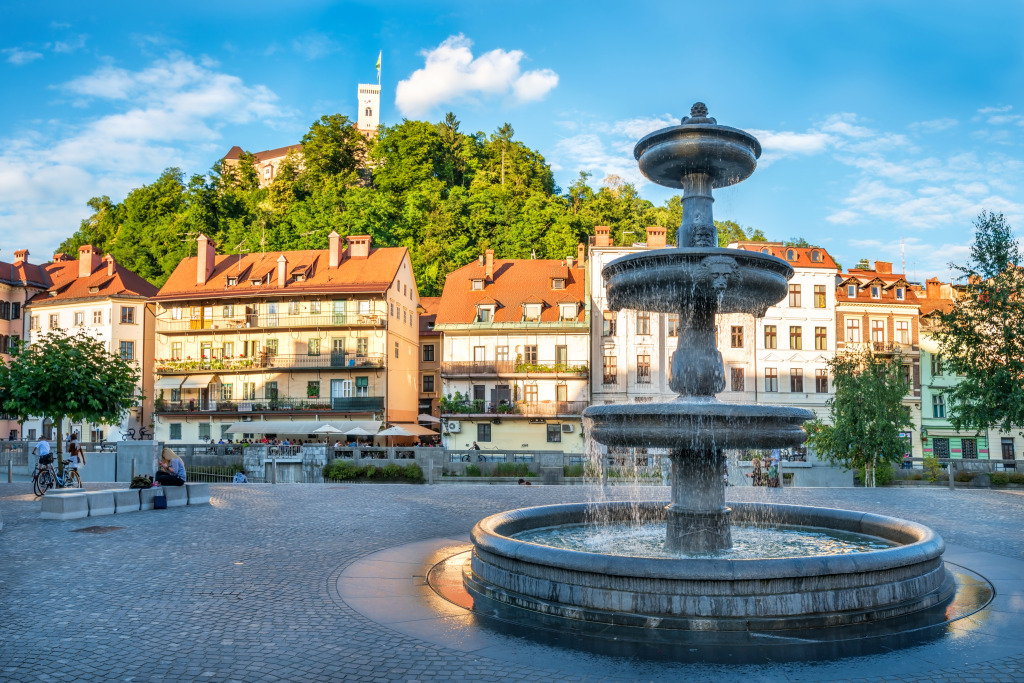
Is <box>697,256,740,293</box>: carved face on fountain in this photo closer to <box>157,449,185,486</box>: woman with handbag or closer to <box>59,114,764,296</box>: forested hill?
<box>157,449,185,486</box>: woman with handbag

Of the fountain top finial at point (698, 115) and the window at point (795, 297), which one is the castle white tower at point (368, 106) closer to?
the window at point (795, 297)

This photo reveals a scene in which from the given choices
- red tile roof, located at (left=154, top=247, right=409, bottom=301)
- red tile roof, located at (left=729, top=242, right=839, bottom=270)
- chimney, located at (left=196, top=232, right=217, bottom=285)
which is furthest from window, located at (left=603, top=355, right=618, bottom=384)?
chimney, located at (left=196, top=232, right=217, bottom=285)

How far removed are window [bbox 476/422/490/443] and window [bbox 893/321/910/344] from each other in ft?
80.7

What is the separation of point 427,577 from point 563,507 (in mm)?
3414

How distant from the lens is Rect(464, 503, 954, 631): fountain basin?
7180mm

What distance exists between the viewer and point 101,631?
7117 millimetres

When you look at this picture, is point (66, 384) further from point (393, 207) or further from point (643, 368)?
point (393, 207)

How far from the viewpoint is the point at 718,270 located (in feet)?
29.2

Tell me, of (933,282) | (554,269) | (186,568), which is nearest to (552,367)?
(554,269)

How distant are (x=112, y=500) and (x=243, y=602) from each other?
361 inches

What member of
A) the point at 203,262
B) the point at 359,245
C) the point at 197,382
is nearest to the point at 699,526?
the point at 197,382

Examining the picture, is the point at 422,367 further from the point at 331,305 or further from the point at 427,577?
the point at 427,577

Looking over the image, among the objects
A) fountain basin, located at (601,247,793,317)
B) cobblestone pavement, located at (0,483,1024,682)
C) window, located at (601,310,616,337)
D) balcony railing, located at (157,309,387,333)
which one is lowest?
cobblestone pavement, located at (0,483,1024,682)

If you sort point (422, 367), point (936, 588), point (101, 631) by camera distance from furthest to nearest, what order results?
point (422, 367), point (936, 588), point (101, 631)
